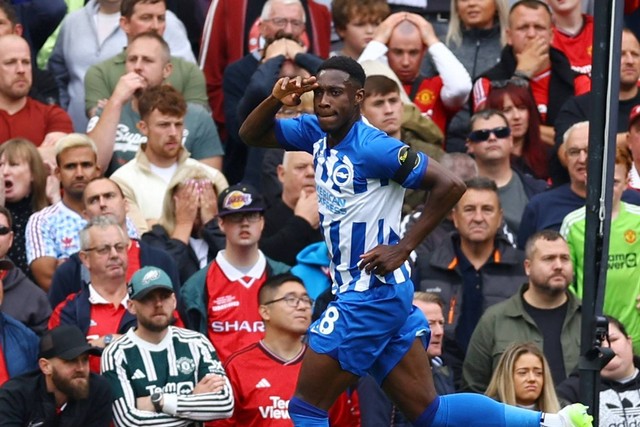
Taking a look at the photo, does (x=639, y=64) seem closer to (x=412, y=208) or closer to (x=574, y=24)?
(x=574, y=24)

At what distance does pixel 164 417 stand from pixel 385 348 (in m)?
2.10

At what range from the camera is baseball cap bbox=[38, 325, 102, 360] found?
10.4m

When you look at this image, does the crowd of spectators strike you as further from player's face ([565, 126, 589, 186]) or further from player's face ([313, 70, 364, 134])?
player's face ([313, 70, 364, 134])

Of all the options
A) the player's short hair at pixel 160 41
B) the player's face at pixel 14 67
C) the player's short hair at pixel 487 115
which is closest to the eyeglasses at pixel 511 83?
the player's short hair at pixel 487 115

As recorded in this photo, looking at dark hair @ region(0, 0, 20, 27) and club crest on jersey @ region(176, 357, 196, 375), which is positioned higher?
dark hair @ region(0, 0, 20, 27)

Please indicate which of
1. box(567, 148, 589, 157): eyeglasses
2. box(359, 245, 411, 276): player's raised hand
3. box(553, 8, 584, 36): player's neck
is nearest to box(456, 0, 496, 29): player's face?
box(553, 8, 584, 36): player's neck

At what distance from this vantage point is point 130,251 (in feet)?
38.7

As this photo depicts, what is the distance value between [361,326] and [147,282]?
7.67ft

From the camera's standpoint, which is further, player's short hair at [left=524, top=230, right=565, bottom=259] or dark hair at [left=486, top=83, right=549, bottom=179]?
dark hair at [left=486, top=83, right=549, bottom=179]

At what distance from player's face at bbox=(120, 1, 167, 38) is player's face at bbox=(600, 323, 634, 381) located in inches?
205

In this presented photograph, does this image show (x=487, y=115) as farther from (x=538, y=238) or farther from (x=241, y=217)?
(x=241, y=217)

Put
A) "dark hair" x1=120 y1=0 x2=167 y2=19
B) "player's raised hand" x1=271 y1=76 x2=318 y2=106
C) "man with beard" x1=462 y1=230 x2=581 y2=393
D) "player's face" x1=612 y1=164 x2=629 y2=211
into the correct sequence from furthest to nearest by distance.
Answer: "dark hair" x1=120 y1=0 x2=167 y2=19 < "player's face" x1=612 y1=164 x2=629 y2=211 < "man with beard" x1=462 y1=230 x2=581 y2=393 < "player's raised hand" x1=271 y1=76 x2=318 y2=106

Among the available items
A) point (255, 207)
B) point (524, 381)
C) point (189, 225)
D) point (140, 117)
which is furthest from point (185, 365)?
point (140, 117)

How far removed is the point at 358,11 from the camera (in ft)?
49.2
